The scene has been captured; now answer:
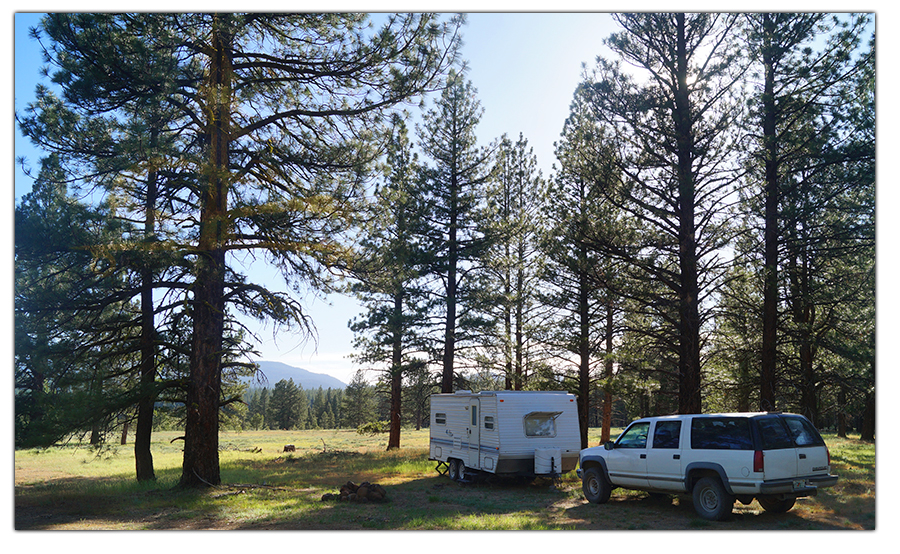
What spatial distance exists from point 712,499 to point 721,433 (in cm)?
107

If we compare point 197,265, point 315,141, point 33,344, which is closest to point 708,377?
point 315,141

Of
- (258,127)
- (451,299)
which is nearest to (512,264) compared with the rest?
(451,299)

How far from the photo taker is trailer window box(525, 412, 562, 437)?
14578 millimetres

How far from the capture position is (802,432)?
898 centimetres

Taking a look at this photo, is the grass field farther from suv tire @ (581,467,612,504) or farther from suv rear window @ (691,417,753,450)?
suv rear window @ (691,417,753,450)

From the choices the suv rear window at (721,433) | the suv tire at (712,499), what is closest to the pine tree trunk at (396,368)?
the suv rear window at (721,433)

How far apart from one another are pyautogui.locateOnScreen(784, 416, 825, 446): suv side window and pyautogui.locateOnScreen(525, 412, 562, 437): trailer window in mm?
6429

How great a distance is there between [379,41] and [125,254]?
21.0 ft

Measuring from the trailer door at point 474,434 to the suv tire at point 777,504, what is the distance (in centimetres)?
695

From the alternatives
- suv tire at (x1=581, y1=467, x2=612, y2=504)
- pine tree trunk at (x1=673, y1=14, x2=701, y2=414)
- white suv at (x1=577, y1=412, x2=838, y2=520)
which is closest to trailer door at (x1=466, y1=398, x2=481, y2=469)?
suv tire at (x1=581, y1=467, x2=612, y2=504)

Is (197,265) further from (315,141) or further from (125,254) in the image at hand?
(315,141)

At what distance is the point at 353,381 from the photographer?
25.5 meters

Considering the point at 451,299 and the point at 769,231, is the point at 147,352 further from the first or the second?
the point at 769,231

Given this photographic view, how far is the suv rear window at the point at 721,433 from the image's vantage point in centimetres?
896
